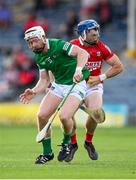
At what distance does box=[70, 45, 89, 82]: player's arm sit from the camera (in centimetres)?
1653

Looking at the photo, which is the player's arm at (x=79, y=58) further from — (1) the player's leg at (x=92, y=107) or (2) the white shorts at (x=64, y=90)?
(1) the player's leg at (x=92, y=107)

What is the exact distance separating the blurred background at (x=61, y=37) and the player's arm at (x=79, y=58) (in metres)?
17.2

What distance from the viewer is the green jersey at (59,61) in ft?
55.0

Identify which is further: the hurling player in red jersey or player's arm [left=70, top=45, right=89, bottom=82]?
the hurling player in red jersey

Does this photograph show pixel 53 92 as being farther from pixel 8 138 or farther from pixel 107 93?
pixel 107 93

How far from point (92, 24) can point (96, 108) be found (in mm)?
1531

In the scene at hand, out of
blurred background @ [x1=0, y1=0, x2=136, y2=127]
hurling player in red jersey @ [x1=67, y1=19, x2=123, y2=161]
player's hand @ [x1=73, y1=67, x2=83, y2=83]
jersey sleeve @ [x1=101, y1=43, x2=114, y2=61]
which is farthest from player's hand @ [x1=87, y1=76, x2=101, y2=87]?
blurred background @ [x1=0, y1=0, x2=136, y2=127]

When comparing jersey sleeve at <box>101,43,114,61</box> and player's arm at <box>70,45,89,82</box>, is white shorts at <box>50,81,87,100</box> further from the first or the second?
jersey sleeve at <box>101,43,114,61</box>

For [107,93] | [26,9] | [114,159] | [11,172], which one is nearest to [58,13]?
[26,9]

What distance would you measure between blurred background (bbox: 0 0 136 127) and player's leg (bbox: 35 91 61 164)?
55.6ft

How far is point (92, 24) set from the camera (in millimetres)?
17891

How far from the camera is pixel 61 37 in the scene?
37969 millimetres

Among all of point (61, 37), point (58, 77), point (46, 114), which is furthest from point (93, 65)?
point (61, 37)

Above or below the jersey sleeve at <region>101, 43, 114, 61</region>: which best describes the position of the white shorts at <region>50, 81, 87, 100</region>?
below
